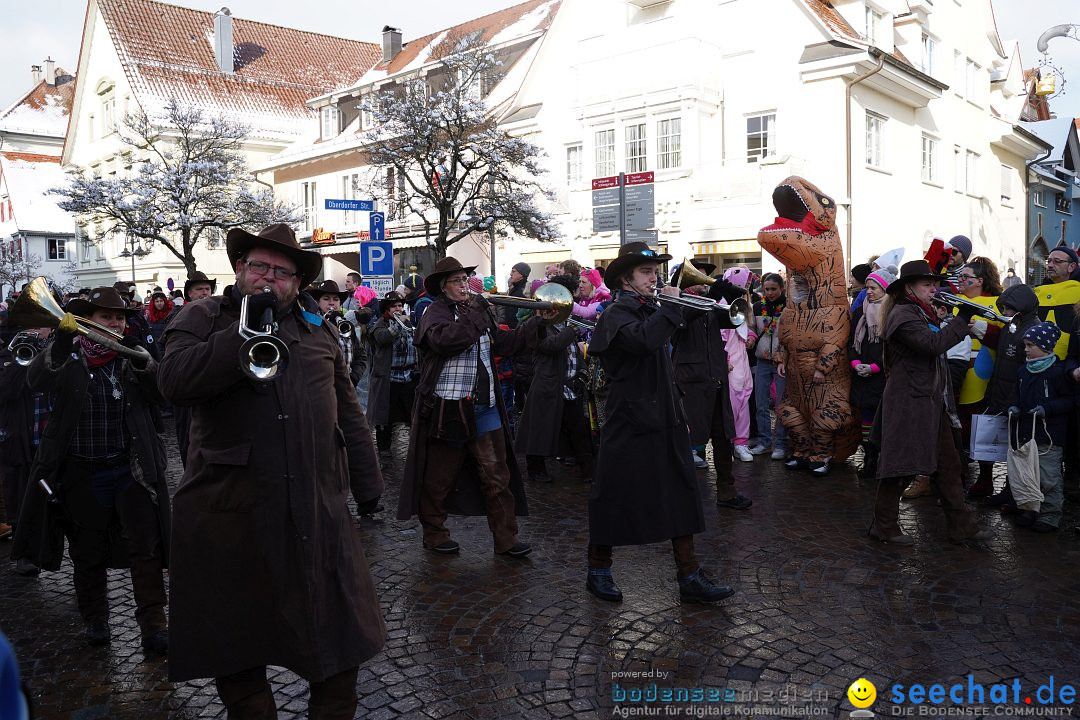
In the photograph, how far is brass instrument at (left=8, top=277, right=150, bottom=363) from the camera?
14.3ft

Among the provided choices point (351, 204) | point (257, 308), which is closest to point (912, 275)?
point (257, 308)

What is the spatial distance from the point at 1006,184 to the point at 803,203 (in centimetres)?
2372

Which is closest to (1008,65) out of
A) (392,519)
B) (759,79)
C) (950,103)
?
(950,103)

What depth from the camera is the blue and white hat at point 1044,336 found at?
627 centimetres

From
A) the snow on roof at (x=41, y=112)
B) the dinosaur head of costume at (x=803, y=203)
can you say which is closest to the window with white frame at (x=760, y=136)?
the dinosaur head of costume at (x=803, y=203)

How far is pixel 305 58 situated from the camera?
42.0m

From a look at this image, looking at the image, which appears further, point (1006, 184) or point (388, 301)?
point (1006, 184)

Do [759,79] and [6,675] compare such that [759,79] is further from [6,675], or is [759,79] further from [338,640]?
[6,675]

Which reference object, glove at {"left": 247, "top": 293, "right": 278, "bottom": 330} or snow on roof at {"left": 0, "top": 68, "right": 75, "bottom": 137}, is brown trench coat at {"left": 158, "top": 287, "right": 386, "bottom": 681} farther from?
snow on roof at {"left": 0, "top": 68, "right": 75, "bottom": 137}

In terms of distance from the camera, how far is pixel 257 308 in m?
2.80

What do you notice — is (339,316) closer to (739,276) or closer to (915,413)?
(739,276)

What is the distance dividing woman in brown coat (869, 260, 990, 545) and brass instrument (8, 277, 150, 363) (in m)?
4.57

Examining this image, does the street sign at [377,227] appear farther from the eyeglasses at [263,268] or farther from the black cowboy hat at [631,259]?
the eyeglasses at [263,268]

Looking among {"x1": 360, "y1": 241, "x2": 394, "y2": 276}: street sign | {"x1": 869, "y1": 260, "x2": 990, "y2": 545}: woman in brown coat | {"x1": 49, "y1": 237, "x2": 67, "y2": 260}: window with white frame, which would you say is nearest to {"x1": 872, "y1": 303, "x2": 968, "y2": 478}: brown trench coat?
{"x1": 869, "y1": 260, "x2": 990, "y2": 545}: woman in brown coat
